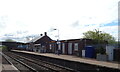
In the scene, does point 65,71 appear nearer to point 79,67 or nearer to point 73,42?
point 79,67

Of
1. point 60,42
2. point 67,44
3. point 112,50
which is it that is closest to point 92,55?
point 112,50

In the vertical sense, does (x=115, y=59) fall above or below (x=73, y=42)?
below

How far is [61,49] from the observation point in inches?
1670

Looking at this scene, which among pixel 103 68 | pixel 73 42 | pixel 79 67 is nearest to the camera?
pixel 103 68

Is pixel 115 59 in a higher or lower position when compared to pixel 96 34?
lower

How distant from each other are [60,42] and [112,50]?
18996 millimetres

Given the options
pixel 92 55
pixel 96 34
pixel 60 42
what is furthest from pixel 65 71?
pixel 96 34

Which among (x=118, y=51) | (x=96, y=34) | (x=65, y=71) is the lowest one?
(x=65, y=71)

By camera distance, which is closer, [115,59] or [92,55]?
[115,59]

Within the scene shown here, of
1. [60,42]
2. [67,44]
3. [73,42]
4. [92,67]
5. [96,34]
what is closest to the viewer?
[92,67]

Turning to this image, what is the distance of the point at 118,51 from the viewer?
23891 mm

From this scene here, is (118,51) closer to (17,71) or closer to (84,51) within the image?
(84,51)

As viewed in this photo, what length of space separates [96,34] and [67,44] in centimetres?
1515

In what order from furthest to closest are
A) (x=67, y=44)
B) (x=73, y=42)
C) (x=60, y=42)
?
(x=60, y=42), (x=67, y=44), (x=73, y=42)
